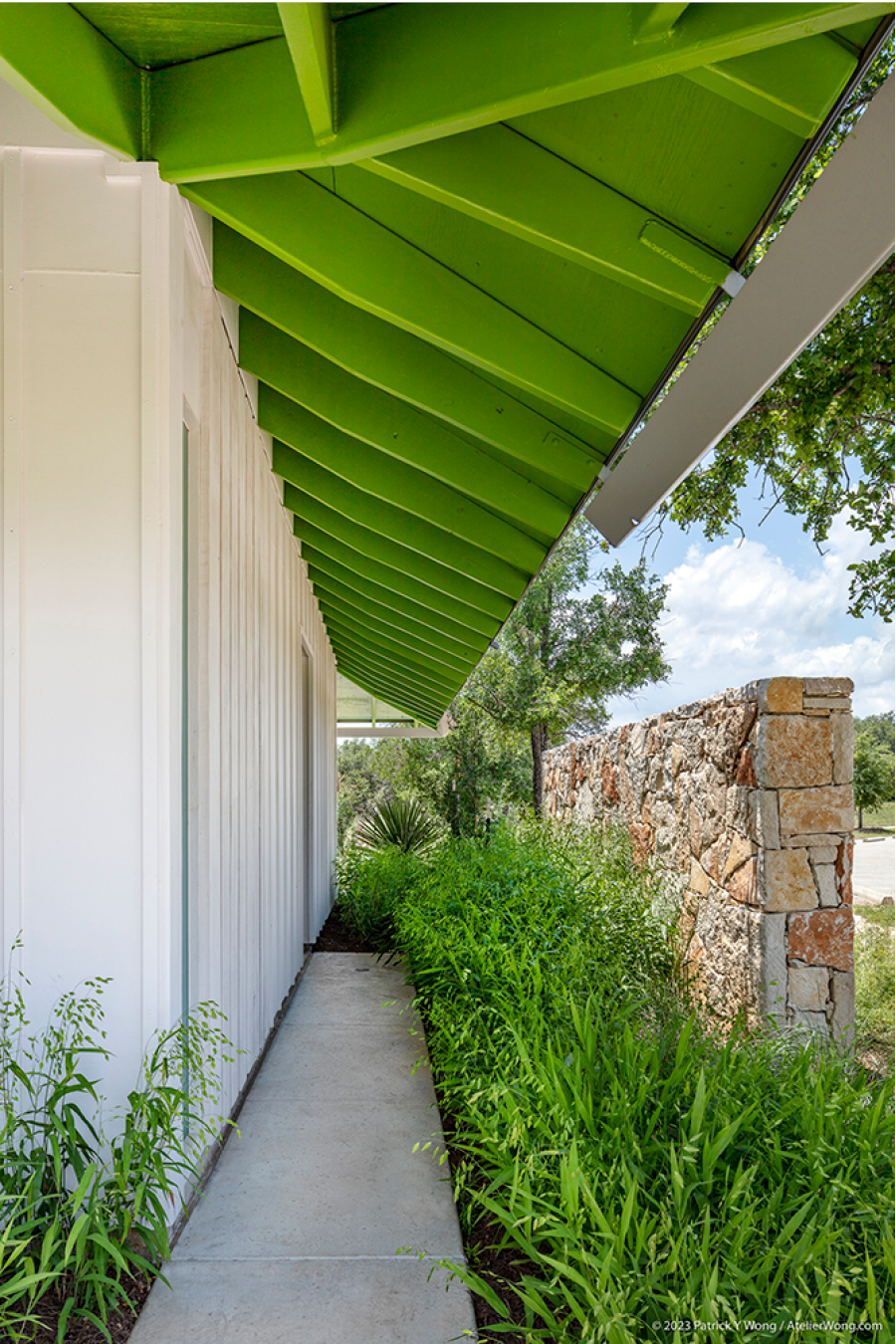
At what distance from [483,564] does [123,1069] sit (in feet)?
9.49

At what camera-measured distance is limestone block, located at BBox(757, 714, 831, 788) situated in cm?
464

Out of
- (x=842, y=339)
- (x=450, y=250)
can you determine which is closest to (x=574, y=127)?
(x=450, y=250)

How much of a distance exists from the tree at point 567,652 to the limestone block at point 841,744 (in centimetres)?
1213

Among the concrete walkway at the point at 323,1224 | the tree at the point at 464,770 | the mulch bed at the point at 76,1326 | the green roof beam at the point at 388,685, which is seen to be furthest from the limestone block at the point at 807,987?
the tree at the point at 464,770

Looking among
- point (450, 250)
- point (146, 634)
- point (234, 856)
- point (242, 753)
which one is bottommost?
point (234, 856)

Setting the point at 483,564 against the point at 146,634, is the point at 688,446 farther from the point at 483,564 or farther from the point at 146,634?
the point at 483,564

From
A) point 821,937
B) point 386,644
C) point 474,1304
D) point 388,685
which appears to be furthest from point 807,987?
point 388,685

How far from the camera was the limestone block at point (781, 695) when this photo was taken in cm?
466

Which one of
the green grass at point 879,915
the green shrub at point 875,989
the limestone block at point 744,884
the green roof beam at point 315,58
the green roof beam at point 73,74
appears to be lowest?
the green grass at point 879,915

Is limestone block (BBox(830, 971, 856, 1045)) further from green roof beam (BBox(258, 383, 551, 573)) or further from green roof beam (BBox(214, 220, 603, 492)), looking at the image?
green roof beam (BBox(214, 220, 603, 492))

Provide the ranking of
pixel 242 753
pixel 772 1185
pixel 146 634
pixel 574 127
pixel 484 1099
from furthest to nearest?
pixel 242 753, pixel 484 1099, pixel 146 634, pixel 772 1185, pixel 574 127

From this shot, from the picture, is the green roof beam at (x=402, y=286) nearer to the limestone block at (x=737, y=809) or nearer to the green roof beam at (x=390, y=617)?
the limestone block at (x=737, y=809)

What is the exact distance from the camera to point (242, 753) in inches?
158

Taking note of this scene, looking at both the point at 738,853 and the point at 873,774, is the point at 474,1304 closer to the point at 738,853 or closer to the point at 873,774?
the point at 738,853
